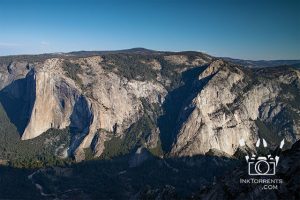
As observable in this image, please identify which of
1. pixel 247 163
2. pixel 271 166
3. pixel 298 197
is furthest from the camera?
pixel 247 163

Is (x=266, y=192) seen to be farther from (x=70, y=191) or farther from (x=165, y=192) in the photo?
(x=70, y=191)

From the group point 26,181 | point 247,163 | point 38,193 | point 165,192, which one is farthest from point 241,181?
point 26,181

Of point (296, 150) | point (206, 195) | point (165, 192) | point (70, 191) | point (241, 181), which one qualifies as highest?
point (296, 150)

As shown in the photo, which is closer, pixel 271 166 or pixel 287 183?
pixel 287 183

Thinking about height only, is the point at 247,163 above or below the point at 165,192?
above

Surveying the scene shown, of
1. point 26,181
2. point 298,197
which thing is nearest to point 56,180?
point 26,181

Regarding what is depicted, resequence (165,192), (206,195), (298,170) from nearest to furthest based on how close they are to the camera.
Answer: (298,170) → (206,195) → (165,192)

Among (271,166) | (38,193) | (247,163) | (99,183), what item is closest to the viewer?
(271,166)

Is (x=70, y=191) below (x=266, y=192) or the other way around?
below

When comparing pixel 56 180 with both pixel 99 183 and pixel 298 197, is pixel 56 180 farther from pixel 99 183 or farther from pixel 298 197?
pixel 298 197
